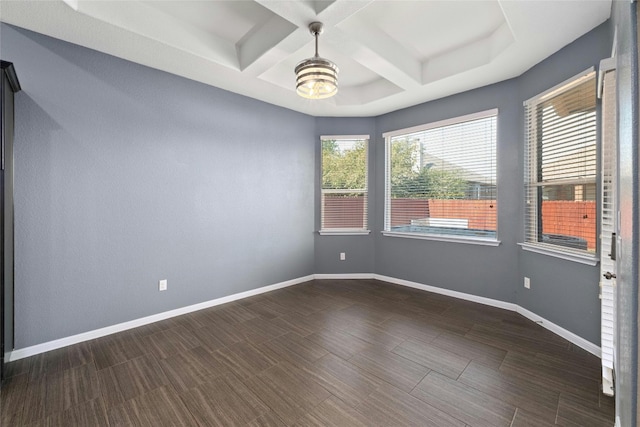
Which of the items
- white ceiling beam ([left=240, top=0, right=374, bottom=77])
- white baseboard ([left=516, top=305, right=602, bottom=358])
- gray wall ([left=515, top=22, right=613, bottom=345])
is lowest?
white baseboard ([left=516, top=305, right=602, bottom=358])

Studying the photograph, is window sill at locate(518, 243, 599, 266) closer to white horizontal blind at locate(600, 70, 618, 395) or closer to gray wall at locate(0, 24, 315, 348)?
white horizontal blind at locate(600, 70, 618, 395)

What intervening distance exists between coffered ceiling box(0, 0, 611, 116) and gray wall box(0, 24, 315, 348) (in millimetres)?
335

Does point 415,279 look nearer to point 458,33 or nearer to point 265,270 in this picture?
point 265,270

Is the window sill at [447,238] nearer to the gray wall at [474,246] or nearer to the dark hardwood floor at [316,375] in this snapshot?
the gray wall at [474,246]

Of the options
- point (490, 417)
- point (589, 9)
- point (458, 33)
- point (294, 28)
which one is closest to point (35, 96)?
point (294, 28)

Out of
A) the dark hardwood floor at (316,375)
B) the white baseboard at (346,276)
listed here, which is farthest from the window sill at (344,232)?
the dark hardwood floor at (316,375)

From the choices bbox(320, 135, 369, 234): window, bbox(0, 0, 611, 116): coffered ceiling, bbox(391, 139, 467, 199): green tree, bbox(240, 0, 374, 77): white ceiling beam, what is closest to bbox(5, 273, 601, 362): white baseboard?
bbox(320, 135, 369, 234): window

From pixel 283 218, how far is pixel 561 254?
10.8ft

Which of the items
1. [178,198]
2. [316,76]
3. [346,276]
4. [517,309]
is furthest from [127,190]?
[517,309]

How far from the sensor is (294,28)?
→ 2.36 meters

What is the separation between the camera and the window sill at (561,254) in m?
2.40

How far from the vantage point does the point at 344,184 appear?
15.4 feet

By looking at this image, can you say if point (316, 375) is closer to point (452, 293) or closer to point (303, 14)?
point (452, 293)

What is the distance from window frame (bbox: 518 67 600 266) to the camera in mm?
2395
